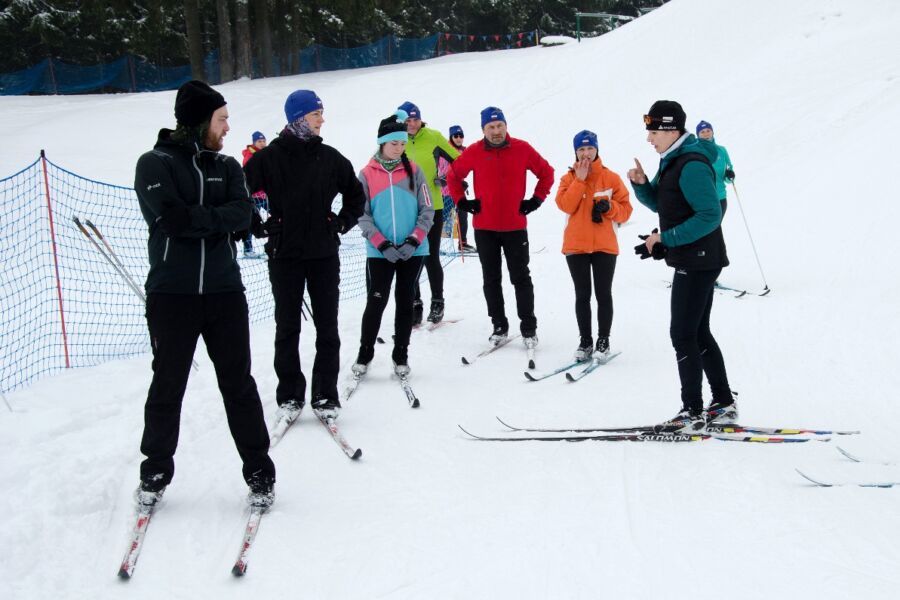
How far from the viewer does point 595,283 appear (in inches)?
237

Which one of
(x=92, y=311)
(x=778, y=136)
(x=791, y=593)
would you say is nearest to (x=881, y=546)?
(x=791, y=593)

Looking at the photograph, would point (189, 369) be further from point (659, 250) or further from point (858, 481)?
point (858, 481)

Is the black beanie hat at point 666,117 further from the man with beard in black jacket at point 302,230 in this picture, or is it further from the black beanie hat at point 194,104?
the black beanie hat at point 194,104

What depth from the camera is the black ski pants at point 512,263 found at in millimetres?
6391

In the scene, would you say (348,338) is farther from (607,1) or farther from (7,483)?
(607,1)

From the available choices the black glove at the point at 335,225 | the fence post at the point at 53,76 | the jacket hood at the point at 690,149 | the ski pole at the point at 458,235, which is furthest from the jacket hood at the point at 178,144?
the fence post at the point at 53,76

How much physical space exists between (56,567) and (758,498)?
10.7 ft

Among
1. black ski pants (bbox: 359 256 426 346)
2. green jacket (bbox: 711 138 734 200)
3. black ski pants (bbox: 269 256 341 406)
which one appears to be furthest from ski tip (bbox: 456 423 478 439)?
green jacket (bbox: 711 138 734 200)

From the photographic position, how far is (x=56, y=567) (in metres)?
3.09

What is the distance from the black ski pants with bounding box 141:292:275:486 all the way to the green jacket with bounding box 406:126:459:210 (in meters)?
3.75

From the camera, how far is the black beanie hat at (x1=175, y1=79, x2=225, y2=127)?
330cm

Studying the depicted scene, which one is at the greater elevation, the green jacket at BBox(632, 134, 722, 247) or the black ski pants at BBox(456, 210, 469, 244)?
the green jacket at BBox(632, 134, 722, 247)

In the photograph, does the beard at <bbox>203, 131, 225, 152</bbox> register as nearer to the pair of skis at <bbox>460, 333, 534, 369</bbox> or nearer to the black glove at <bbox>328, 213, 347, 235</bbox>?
the black glove at <bbox>328, 213, 347, 235</bbox>

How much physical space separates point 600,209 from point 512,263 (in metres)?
1.01
